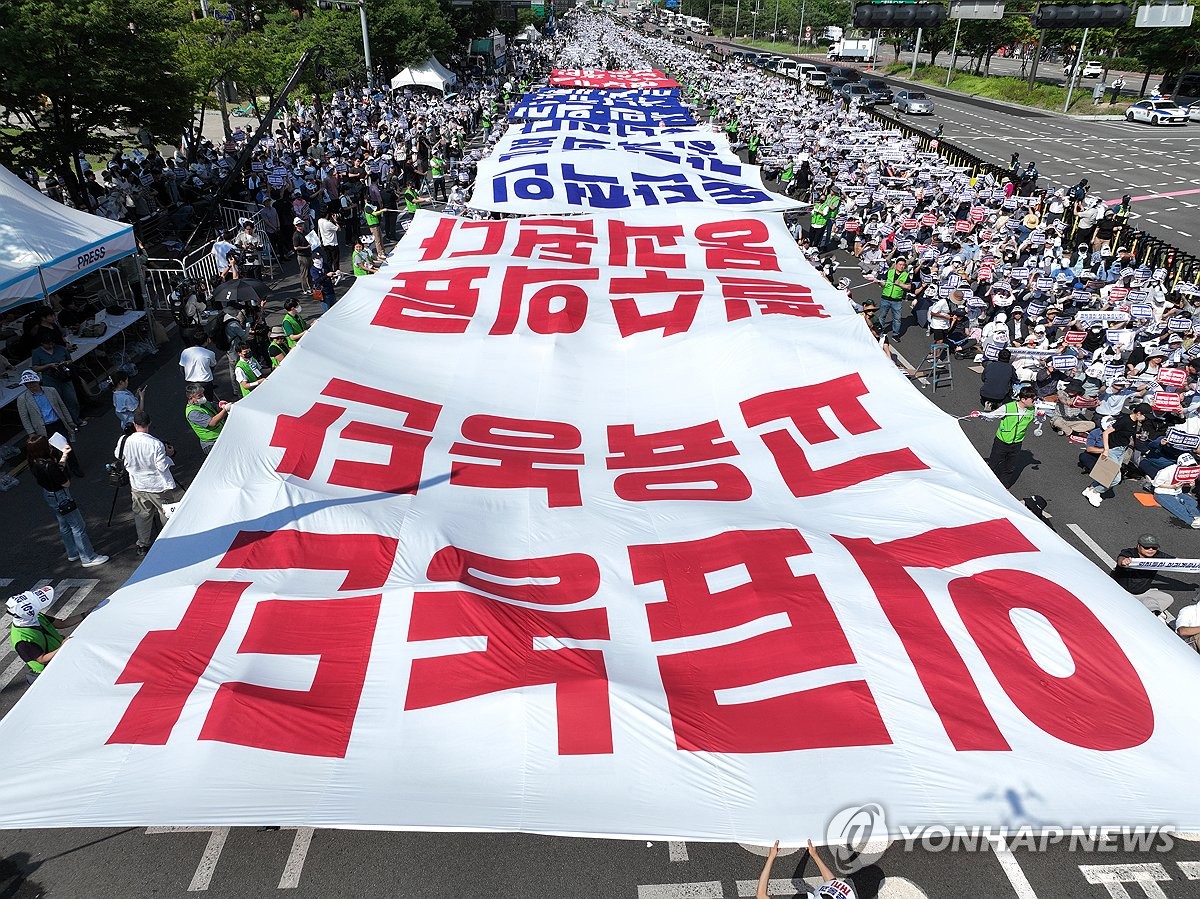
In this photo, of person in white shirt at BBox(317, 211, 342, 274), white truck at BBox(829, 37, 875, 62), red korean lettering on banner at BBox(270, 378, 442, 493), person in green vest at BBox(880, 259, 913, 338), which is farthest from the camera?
white truck at BBox(829, 37, 875, 62)

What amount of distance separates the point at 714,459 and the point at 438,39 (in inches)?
2112

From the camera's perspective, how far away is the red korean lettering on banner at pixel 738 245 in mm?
15820

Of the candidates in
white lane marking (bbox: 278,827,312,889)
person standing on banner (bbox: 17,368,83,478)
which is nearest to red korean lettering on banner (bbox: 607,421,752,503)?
white lane marking (bbox: 278,827,312,889)

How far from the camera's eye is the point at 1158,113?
5219 cm

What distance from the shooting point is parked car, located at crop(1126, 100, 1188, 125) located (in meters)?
52.0

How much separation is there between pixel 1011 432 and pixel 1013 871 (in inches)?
265

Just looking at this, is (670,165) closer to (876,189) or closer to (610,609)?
(876,189)

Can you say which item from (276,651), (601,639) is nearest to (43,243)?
(276,651)

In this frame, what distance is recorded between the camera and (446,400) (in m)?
10.9

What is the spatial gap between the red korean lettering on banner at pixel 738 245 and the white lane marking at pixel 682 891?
1183 centimetres

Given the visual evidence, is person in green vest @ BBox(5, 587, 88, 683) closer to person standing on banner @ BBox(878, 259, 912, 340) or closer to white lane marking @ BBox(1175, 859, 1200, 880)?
white lane marking @ BBox(1175, 859, 1200, 880)

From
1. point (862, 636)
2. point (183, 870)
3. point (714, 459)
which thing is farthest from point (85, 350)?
point (862, 636)

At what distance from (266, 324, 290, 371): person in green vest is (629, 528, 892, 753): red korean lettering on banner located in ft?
30.1

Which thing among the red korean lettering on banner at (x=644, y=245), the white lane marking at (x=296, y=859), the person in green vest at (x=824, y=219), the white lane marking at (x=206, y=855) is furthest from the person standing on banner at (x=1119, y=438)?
the white lane marking at (x=206, y=855)
